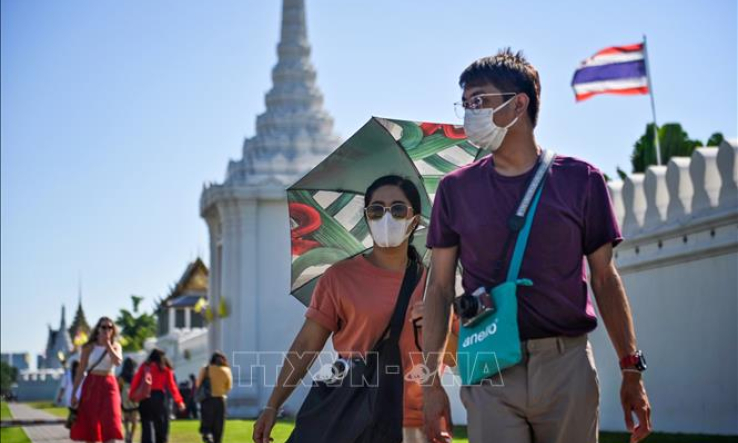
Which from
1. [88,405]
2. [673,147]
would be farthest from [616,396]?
[673,147]

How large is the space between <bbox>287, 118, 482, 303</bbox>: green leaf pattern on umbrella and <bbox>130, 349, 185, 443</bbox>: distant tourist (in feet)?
34.3

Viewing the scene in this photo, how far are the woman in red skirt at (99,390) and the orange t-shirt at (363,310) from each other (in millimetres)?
7092

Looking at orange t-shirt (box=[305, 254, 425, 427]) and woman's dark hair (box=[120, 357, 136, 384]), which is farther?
woman's dark hair (box=[120, 357, 136, 384])

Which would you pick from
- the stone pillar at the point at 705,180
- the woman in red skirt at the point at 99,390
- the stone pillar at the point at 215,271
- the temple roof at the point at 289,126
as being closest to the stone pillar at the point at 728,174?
the stone pillar at the point at 705,180

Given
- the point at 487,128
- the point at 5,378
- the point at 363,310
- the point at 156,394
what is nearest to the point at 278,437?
the point at 156,394

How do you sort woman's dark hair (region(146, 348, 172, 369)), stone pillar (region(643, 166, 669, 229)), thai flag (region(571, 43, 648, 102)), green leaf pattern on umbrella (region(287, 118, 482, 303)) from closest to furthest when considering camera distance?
1. green leaf pattern on umbrella (region(287, 118, 482, 303))
2. woman's dark hair (region(146, 348, 172, 369))
3. stone pillar (region(643, 166, 669, 229))
4. thai flag (region(571, 43, 648, 102))

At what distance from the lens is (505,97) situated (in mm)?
4930

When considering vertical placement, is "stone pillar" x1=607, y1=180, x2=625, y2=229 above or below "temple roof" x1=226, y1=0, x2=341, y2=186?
below

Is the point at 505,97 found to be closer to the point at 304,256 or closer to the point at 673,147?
the point at 304,256

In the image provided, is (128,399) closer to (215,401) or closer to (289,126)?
(215,401)

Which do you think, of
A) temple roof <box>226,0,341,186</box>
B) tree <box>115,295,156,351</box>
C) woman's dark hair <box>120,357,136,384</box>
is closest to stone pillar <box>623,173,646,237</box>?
woman's dark hair <box>120,357,136,384</box>

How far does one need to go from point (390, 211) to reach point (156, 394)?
11946 mm

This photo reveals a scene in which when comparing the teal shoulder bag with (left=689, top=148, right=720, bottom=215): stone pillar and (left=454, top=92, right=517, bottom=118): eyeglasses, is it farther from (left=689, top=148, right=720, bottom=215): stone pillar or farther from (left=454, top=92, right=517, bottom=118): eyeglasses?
(left=689, top=148, right=720, bottom=215): stone pillar

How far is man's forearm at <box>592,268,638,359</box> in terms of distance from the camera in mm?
4762
